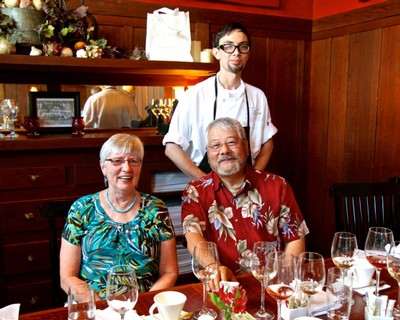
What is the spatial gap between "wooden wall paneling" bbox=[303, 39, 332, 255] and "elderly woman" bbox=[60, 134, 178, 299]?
7.57 ft

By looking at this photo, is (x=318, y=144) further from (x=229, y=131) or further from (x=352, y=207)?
(x=229, y=131)

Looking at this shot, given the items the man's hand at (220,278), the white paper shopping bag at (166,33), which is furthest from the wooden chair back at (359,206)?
the white paper shopping bag at (166,33)

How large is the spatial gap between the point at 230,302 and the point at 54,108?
223cm

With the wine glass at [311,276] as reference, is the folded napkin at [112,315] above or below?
below

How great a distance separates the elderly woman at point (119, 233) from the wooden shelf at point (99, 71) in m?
1.15

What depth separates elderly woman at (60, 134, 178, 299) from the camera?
1.63m

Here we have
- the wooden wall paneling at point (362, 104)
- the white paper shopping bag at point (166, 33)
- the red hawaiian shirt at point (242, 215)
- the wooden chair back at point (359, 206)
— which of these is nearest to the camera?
the red hawaiian shirt at point (242, 215)

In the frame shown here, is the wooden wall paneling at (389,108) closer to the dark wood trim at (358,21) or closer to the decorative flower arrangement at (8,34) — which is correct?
the dark wood trim at (358,21)

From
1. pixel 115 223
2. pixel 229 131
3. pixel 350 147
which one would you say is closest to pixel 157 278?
pixel 115 223

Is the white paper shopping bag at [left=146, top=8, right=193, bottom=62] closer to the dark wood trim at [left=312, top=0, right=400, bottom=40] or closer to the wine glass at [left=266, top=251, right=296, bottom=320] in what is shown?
the dark wood trim at [left=312, top=0, right=400, bottom=40]

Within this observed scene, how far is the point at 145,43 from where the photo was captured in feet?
10.1

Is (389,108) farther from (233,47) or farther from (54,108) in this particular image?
(54,108)

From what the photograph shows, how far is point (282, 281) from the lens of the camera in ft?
3.76

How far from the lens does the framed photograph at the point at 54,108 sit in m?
2.85
